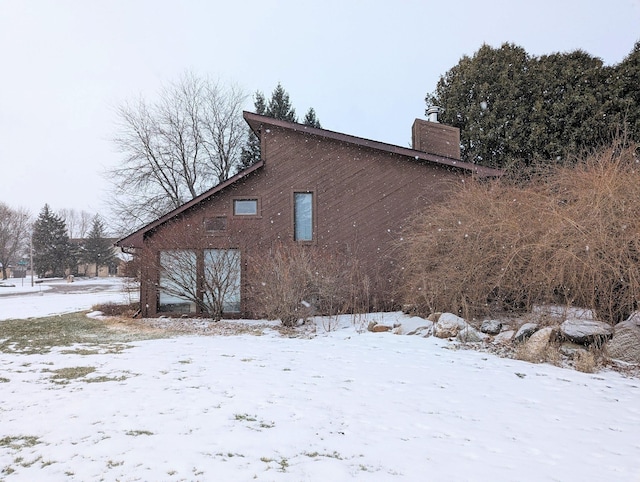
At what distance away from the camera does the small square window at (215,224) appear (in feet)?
39.2

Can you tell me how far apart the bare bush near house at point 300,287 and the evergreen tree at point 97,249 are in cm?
4912

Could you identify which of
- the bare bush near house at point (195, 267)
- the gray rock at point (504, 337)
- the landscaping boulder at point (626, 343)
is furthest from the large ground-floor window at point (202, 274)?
the landscaping boulder at point (626, 343)

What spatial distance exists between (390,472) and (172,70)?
28809mm

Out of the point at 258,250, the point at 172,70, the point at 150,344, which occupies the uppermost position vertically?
the point at 172,70

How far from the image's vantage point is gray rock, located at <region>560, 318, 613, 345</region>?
620 cm

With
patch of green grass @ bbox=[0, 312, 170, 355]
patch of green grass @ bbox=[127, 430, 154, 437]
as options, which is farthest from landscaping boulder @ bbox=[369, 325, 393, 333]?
patch of green grass @ bbox=[127, 430, 154, 437]

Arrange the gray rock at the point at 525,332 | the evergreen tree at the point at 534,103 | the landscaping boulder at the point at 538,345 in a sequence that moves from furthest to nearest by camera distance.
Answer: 1. the evergreen tree at the point at 534,103
2. the gray rock at the point at 525,332
3. the landscaping boulder at the point at 538,345

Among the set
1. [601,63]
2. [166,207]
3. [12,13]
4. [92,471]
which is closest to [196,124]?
[166,207]

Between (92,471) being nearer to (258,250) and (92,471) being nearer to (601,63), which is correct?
(258,250)

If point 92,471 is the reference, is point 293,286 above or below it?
above

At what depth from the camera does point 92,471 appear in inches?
109

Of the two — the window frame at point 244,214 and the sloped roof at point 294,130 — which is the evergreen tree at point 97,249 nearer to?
the sloped roof at point 294,130

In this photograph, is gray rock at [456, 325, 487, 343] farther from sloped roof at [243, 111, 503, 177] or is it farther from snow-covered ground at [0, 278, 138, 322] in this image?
snow-covered ground at [0, 278, 138, 322]

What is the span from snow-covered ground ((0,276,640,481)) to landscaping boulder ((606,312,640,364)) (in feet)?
2.25
